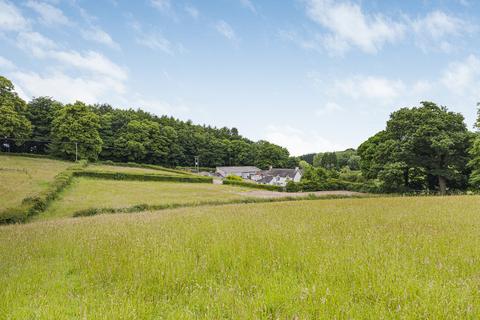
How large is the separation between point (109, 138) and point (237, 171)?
47.4 m

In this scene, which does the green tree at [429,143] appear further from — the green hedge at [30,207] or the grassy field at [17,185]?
the grassy field at [17,185]

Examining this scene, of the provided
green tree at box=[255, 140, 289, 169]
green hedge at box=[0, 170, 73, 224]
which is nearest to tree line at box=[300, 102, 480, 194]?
green hedge at box=[0, 170, 73, 224]

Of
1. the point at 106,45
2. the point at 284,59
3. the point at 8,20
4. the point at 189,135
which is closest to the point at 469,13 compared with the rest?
the point at 284,59

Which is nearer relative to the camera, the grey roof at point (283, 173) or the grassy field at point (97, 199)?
the grassy field at point (97, 199)

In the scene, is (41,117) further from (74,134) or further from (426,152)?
(426,152)

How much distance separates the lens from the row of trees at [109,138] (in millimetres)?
62969

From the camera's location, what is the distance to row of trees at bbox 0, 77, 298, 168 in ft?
207

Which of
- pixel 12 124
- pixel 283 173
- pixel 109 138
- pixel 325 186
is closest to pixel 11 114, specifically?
pixel 12 124

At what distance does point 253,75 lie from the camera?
25.5 m

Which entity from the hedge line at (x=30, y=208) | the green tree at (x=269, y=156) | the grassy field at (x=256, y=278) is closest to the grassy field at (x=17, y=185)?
the hedge line at (x=30, y=208)

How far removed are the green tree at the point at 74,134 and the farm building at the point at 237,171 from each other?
4534cm

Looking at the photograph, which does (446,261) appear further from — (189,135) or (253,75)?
(189,135)

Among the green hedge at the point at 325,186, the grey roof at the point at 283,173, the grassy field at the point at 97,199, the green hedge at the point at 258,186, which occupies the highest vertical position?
the grey roof at the point at 283,173

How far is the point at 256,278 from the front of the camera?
154 inches
